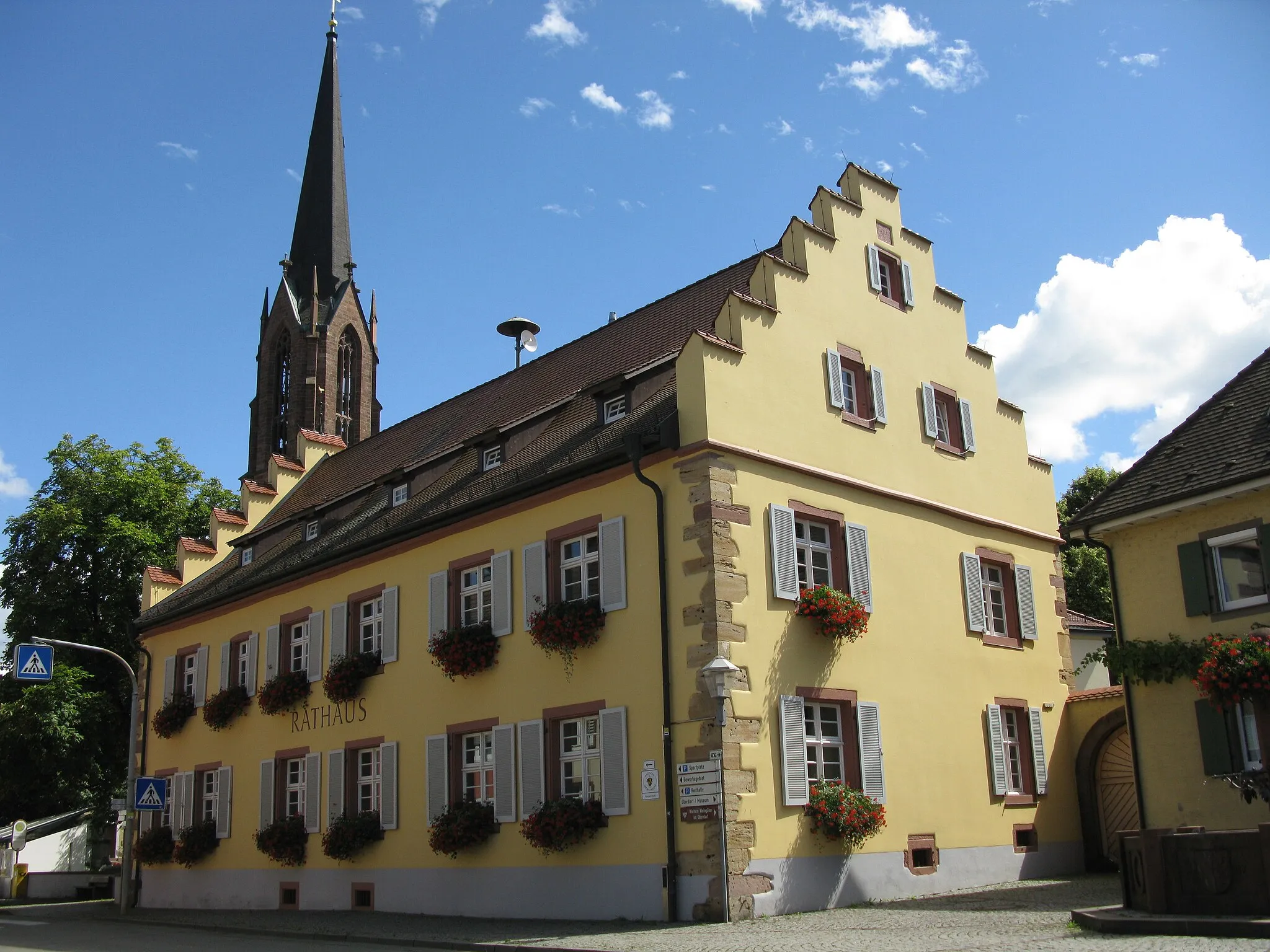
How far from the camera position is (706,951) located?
475 inches

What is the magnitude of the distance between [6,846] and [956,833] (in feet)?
96.6

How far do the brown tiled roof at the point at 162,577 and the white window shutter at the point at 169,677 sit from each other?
247cm

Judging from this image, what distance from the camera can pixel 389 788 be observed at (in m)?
20.3

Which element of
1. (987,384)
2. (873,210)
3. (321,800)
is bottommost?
(321,800)

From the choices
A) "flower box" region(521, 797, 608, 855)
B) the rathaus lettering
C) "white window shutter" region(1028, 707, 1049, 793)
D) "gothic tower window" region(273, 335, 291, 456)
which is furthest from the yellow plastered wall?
"gothic tower window" region(273, 335, 291, 456)

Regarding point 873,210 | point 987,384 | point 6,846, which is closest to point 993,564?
point 987,384

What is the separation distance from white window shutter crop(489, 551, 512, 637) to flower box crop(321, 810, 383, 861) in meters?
4.18

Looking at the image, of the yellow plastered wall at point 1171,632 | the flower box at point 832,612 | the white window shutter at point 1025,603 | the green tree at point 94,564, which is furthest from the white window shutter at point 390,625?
the green tree at point 94,564

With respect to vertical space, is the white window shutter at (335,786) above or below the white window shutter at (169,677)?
below

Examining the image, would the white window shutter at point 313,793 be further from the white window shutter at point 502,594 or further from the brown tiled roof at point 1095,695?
the brown tiled roof at point 1095,695

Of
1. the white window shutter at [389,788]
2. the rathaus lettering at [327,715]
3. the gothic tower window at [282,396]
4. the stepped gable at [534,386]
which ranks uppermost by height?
the gothic tower window at [282,396]

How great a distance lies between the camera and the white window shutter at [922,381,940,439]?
2025 cm

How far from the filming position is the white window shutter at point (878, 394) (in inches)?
761

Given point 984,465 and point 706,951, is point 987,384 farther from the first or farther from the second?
point 706,951
